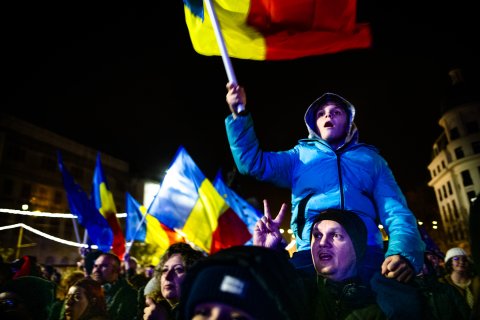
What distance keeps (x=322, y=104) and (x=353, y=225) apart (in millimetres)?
1261

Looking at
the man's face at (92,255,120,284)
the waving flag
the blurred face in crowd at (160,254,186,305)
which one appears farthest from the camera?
the waving flag

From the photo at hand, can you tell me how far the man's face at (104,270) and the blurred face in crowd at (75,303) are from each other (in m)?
2.10

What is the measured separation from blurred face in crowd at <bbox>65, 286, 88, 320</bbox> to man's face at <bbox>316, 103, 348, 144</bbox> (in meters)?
3.27

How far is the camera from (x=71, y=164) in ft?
143

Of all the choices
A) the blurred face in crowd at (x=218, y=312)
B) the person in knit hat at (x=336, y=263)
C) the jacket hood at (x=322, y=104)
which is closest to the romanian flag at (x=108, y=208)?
the jacket hood at (x=322, y=104)

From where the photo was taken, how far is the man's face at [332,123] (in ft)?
10.1

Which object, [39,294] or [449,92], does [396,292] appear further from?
[449,92]

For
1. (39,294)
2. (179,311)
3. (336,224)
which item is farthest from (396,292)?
(39,294)

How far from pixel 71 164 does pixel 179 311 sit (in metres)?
46.0

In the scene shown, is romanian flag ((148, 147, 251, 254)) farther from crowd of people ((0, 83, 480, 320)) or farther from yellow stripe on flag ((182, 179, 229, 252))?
crowd of people ((0, 83, 480, 320))

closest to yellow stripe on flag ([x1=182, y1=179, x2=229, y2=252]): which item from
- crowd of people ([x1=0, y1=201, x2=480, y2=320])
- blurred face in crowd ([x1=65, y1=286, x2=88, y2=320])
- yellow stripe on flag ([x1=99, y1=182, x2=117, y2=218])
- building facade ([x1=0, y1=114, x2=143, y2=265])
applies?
yellow stripe on flag ([x1=99, y1=182, x2=117, y2=218])

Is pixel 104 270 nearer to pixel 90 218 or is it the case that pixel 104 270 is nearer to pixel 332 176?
pixel 90 218

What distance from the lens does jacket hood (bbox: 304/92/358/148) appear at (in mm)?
3152

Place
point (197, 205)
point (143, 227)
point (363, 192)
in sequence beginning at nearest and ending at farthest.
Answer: point (363, 192) → point (197, 205) → point (143, 227)
